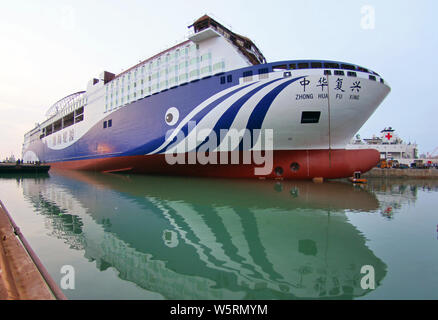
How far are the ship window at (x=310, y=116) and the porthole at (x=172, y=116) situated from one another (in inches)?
387

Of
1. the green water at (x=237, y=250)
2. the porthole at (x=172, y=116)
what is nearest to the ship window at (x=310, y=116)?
the green water at (x=237, y=250)

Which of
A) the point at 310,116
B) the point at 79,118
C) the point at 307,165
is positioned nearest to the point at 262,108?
the point at 310,116

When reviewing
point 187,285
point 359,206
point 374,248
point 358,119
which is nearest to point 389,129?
point 358,119

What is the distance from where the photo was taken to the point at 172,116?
1786 cm

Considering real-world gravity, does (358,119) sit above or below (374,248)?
above

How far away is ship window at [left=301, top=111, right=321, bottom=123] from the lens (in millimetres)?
13578

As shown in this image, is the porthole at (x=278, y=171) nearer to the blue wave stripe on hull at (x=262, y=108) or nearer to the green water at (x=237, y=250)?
the blue wave stripe on hull at (x=262, y=108)

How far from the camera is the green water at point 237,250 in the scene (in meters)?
2.90

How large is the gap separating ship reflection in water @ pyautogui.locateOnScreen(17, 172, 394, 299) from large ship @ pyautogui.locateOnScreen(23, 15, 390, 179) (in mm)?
7082

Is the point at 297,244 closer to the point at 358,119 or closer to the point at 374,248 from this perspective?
the point at 374,248

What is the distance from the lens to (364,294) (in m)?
2.78
